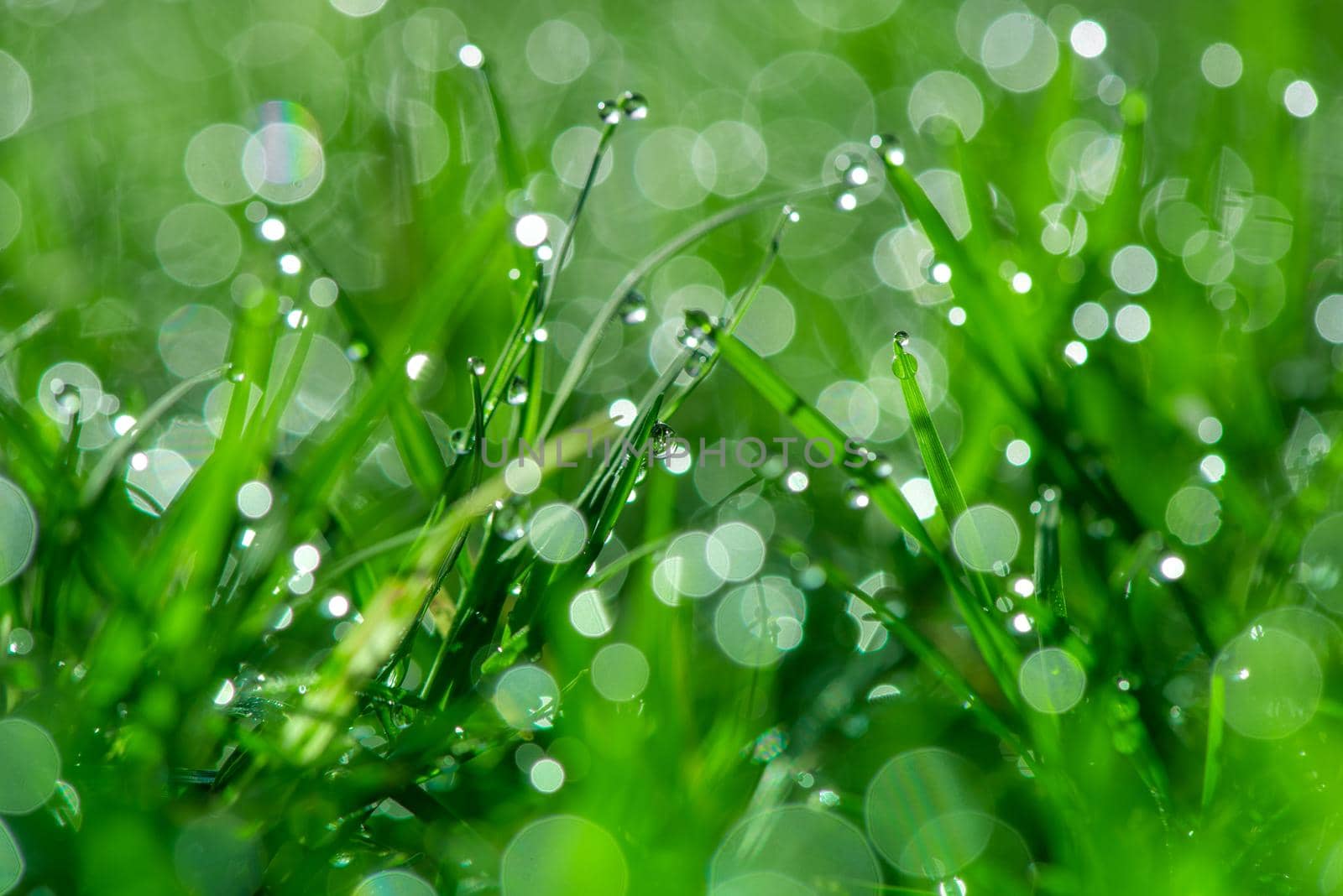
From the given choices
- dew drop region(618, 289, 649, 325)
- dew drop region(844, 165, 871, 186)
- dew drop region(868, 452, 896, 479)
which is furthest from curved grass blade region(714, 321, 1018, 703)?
dew drop region(844, 165, 871, 186)

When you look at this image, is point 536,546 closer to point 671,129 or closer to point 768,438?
point 768,438

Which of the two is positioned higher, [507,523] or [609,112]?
[609,112]

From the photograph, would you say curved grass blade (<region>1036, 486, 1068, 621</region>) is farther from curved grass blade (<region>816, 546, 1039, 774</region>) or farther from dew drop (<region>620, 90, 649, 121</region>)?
dew drop (<region>620, 90, 649, 121</region>)

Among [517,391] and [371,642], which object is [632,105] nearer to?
[517,391]

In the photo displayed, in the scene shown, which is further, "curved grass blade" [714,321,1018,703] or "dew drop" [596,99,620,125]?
"dew drop" [596,99,620,125]

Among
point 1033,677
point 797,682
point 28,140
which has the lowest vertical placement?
point 797,682

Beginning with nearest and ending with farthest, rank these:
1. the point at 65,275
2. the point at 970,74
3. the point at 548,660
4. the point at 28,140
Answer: the point at 548,660, the point at 65,275, the point at 28,140, the point at 970,74

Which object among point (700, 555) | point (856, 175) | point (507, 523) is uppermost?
point (856, 175)

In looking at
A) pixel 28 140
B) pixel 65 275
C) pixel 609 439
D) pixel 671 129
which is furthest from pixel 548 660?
pixel 671 129

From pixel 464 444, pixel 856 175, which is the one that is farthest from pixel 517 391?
pixel 856 175
